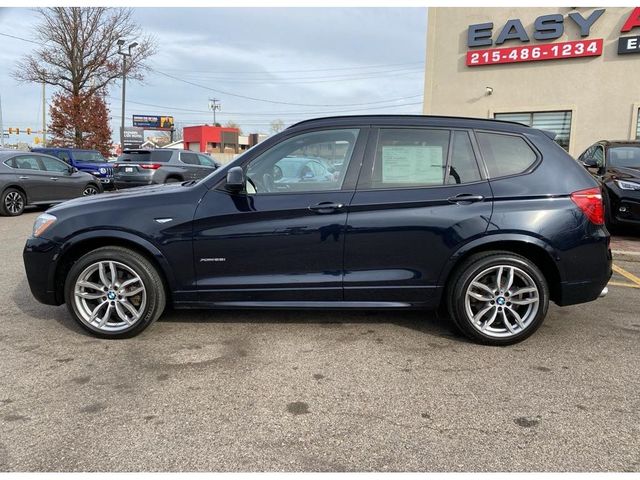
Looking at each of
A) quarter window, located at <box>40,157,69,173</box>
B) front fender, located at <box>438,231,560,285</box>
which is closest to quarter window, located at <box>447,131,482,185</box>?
front fender, located at <box>438,231,560,285</box>

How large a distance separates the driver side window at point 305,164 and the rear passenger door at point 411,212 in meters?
0.20

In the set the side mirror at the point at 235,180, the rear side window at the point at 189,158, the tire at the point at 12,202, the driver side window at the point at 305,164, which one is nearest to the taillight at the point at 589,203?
the driver side window at the point at 305,164

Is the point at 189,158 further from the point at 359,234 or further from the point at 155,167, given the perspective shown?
the point at 359,234

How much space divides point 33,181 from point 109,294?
954cm

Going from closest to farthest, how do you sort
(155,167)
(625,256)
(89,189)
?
(625,256)
(89,189)
(155,167)

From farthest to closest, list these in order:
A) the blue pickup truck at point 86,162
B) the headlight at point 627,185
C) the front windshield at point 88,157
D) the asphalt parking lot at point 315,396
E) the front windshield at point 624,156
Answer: the front windshield at point 88,157 < the blue pickup truck at point 86,162 < the front windshield at point 624,156 < the headlight at point 627,185 < the asphalt parking lot at point 315,396

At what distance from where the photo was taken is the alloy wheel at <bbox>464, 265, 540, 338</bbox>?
3.69 meters

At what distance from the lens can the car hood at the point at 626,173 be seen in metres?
7.49

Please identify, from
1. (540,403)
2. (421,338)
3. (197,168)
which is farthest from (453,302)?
(197,168)

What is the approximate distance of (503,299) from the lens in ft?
12.2

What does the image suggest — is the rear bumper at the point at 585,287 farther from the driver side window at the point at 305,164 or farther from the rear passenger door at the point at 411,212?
the driver side window at the point at 305,164

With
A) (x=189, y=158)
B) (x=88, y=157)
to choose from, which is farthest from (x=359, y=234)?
(x=88, y=157)

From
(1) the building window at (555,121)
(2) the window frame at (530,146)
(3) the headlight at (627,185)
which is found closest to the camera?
(2) the window frame at (530,146)

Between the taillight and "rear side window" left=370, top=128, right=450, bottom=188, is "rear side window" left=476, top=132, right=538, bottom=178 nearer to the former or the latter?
"rear side window" left=370, top=128, right=450, bottom=188
